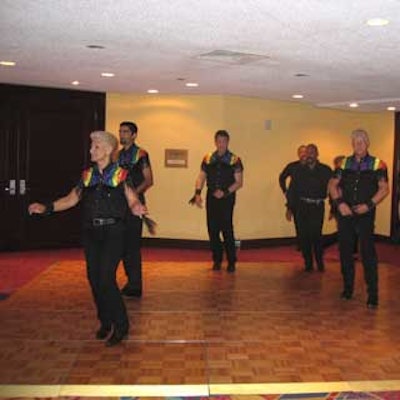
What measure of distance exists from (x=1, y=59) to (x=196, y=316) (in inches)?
124

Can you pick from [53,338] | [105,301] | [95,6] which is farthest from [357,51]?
[53,338]

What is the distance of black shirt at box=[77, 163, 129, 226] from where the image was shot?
4.19 m

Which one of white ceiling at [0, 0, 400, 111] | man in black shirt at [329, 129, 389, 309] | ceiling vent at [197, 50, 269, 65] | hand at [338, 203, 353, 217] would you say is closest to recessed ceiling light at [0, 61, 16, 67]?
white ceiling at [0, 0, 400, 111]

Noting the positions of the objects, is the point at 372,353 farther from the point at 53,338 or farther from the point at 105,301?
the point at 53,338

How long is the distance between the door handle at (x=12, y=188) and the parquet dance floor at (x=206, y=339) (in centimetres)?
210

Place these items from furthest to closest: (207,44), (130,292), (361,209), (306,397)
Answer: (130,292) < (361,209) < (207,44) < (306,397)

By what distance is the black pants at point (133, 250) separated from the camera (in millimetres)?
5469

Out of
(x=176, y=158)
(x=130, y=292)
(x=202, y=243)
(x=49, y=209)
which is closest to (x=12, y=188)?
(x=176, y=158)

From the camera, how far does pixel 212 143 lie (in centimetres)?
892

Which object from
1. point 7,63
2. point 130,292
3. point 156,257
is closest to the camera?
point 130,292

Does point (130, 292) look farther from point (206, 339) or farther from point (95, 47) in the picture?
point (95, 47)

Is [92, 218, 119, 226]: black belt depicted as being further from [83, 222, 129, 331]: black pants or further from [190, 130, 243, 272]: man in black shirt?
[190, 130, 243, 272]: man in black shirt

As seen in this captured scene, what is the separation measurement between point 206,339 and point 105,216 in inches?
46.8

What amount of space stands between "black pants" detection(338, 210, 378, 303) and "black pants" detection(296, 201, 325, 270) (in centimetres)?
163
